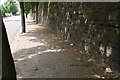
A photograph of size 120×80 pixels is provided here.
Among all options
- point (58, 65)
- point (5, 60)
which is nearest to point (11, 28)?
point (58, 65)

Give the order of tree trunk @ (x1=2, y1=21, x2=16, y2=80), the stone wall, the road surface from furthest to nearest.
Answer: the road surface → the stone wall → tree trunk @ (x1=2, y1=21, x2=16, y2=80)

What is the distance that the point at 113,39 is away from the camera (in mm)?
5801

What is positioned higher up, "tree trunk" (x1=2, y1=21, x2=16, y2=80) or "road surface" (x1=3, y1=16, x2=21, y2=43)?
"tree trunk" (x1=2, y1=21, x2=16, y2=80)

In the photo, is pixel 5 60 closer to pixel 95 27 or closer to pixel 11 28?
pixel 95 27

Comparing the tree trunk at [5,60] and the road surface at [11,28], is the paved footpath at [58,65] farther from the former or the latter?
the road surface at [11,28]

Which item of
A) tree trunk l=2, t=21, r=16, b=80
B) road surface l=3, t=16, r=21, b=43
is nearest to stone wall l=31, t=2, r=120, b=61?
tree trunk l=2, t=21, r=16, b=80

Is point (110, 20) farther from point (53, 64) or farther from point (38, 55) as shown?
point (38, 55)

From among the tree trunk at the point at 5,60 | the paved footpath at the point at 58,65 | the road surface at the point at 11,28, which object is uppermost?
the tree trunk at the point at 5,60

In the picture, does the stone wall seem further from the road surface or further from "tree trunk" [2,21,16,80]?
the road surface

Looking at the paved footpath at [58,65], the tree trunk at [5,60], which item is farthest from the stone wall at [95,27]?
the tree trunk at [5,60]

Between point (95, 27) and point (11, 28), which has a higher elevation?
point (95, 27)

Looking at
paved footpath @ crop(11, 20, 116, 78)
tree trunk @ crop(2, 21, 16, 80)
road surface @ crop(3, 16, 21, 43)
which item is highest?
tree trunk @ crop(2, 21, 16, 80)

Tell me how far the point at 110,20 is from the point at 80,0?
3226 millimetres

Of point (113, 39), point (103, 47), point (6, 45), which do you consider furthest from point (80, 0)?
point (6, 45)
